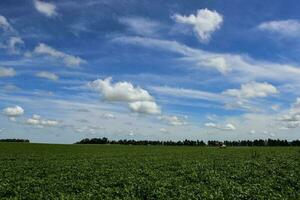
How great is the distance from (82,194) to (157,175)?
10.2 m

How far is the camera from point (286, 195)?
2528 cm

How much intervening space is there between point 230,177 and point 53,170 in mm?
17739

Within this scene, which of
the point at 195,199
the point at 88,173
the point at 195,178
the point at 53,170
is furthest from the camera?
the point at 53,170

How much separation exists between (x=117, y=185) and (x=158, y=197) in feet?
18.8

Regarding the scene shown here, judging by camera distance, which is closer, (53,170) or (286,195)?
(286,195)

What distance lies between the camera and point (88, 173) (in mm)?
35562

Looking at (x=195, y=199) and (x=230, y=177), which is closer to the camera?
(x=195, y=199)

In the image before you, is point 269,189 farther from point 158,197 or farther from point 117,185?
point 117,185

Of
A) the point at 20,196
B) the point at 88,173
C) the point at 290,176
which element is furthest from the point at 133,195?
the point at 290,176

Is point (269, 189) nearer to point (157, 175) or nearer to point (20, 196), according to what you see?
point (157, 175)

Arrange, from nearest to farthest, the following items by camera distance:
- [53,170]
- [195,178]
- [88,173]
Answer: [195,178], [88,173], [53,170]

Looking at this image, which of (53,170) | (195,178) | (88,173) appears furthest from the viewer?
(53,170)

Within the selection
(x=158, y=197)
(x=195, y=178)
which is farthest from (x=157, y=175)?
(x=158, y=197)

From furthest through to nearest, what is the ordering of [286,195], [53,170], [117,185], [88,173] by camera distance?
[53,170], [88,173], [117,185], [286,195]
